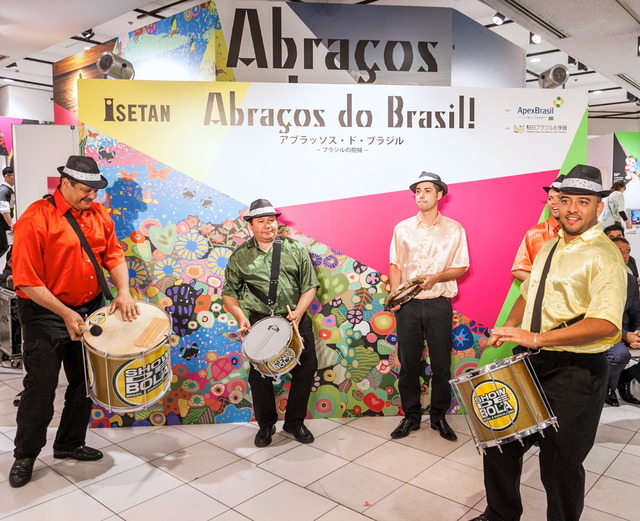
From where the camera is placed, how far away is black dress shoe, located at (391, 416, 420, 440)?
4176mm

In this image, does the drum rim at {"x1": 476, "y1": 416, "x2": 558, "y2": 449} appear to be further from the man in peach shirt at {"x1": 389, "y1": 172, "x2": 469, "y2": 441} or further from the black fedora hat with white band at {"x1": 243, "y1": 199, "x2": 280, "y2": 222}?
the black fedora hat with white band at {"x1": 243, "y1": 199, "x2": 280, "y2": 222}

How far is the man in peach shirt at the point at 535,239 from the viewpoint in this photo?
4.28 m

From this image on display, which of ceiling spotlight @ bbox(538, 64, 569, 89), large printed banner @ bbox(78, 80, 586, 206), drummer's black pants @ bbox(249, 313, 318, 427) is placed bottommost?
drummer's black pants @ bbox(249, 313, 318, 427)

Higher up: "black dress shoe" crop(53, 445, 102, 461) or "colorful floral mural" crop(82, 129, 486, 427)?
"colorful floral mural" crop(82, 129, 486, 427)

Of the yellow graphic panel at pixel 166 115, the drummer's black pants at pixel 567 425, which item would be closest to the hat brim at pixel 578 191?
the drummer's black pants at pixel 567 425

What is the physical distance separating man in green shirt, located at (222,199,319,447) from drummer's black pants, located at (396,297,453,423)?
0.69 meters

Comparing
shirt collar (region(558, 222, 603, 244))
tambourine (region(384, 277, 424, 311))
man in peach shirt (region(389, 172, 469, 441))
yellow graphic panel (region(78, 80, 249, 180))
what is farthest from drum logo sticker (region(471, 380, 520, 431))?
yellow graphic panel (region(78, 80, 249, 180))

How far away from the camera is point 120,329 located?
3316 millimetres

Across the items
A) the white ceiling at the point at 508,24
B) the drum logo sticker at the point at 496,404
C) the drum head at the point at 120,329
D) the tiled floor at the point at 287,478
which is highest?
the white ceiling at the point at 508,24

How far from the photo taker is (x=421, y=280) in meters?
3.86

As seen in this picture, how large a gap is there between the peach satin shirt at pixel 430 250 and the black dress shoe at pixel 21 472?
2.78 meters

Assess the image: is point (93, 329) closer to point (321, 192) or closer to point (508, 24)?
point (321, 192)

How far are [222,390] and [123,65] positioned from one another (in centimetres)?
267

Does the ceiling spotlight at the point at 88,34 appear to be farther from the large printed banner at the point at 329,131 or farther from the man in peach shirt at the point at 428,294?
the man in peach shirt at the point at 428,294
